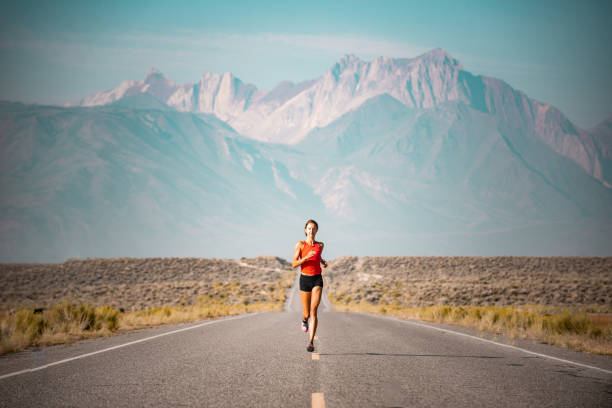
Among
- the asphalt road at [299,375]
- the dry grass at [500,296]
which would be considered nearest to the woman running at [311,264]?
the asphalt road at [299,375]

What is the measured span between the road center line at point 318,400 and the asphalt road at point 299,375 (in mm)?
12

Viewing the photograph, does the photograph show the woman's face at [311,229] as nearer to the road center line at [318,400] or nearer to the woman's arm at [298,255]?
the woman's arm at [298,255]

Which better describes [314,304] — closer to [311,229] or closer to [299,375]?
[311,229]

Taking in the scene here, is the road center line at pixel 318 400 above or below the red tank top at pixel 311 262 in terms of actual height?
below

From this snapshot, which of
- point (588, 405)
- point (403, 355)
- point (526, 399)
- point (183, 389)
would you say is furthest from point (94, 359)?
point (588, 405)

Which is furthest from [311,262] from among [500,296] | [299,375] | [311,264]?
[500,296]

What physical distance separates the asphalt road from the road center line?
12 millimetres

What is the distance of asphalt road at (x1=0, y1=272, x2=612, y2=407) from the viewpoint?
20.8 feet

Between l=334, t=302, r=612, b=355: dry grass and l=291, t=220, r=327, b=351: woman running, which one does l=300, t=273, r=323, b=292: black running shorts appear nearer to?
l=291, t=220, r=327, b=351: woman running

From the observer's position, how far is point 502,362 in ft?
30.3

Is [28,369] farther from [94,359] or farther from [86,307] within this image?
[86,307]

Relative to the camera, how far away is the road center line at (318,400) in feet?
19.8

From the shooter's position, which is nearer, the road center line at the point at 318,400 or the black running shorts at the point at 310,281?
the road center line at the point at 318,400

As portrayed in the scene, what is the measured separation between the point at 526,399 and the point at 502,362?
2906 mm
